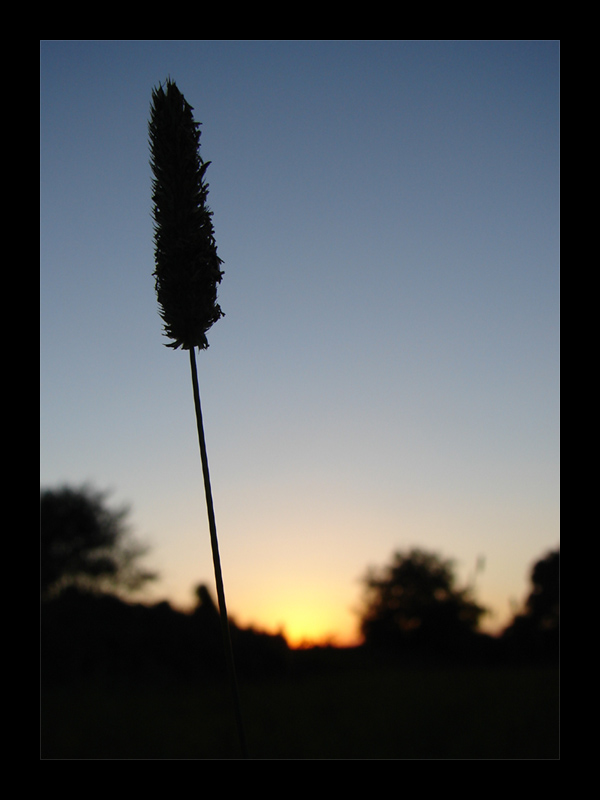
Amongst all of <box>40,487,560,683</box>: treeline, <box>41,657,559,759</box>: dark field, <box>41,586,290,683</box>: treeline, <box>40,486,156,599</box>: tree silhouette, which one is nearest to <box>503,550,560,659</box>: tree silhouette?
<box>40,487,560,683</box>: treeline

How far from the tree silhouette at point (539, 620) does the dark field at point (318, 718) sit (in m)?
9.44

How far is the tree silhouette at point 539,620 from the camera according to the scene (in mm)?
31891

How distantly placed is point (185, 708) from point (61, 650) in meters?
7.81

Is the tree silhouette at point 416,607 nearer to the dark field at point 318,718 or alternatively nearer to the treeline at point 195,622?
the treeline at point 195,622

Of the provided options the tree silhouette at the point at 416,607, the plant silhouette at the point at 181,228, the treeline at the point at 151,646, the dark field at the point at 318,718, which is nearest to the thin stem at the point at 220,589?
the plant silhouette at the point at 181,228

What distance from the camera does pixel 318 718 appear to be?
54.2 feet

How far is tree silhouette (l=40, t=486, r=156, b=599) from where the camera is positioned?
42812mm

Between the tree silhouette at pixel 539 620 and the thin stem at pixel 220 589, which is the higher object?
the thin stem at pixel 220 589

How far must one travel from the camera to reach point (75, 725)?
16.8 metres

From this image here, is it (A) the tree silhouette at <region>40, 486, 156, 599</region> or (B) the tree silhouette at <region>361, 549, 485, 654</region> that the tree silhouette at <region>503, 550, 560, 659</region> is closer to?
(B) the tree silhouette at <region>361, 549, 485, 654</region>

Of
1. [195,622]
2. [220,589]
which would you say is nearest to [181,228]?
[220,589]

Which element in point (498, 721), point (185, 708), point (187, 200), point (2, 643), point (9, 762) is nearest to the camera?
point (187, 200)

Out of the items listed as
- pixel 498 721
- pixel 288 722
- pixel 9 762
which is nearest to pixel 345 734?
pixel 288 722
